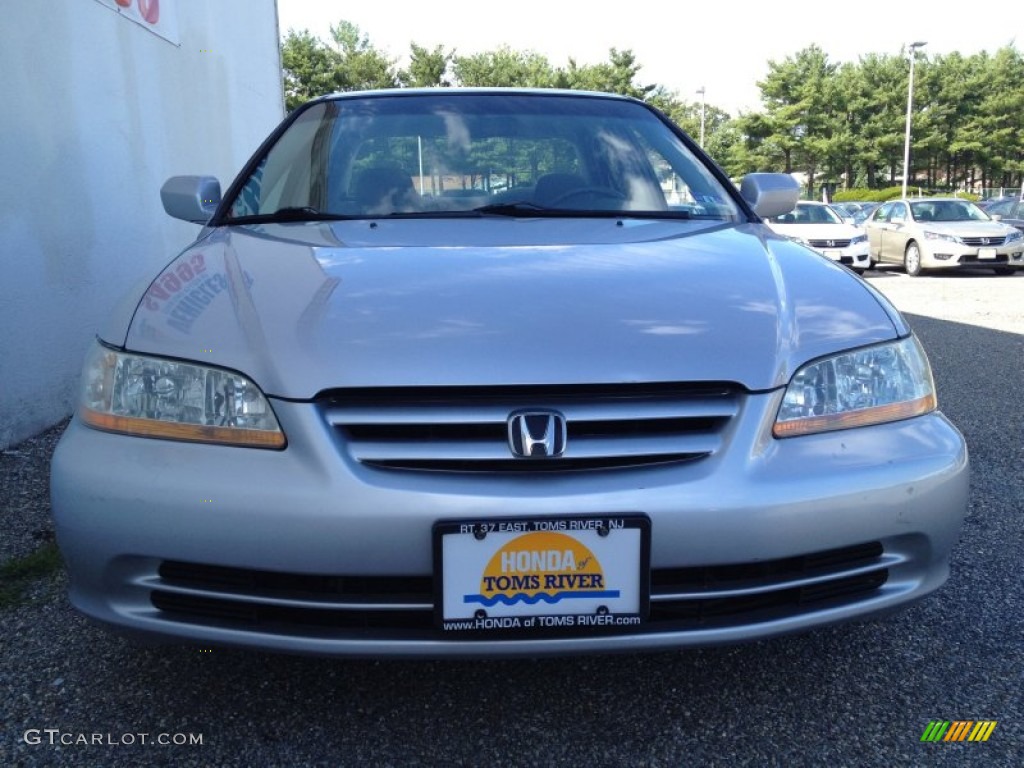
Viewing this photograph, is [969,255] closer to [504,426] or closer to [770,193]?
[770,193]

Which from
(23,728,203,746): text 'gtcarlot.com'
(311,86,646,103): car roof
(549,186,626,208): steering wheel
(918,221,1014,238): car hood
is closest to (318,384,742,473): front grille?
(23,728,203,746): text 'gtcarlot.com'

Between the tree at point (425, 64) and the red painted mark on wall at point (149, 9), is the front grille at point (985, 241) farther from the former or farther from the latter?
the tree at point (425, 64)

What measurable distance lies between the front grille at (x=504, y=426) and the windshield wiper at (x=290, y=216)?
1037 millimetres

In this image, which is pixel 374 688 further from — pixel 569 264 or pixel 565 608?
pixel 569 264

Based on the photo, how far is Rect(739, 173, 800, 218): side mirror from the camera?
2773mm

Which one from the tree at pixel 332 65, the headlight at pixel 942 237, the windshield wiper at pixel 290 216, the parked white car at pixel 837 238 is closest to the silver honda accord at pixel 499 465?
the windshield wiper at pixel 290 216

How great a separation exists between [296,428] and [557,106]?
5.96ft

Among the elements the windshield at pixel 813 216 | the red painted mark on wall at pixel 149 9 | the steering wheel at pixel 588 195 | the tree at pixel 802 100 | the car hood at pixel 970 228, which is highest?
the tree at pixel 802 100

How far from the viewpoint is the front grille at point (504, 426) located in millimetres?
1476

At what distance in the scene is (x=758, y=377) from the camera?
1573 mm

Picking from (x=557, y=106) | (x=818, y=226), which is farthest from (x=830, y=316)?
(x=818, y=226)

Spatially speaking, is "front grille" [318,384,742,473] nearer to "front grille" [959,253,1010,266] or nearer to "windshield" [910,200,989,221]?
"front grille" [959,253,1010,266]

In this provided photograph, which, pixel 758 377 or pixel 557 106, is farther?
pixel 557 106

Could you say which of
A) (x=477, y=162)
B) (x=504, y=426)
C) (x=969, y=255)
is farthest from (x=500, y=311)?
(x=969, y=255)
